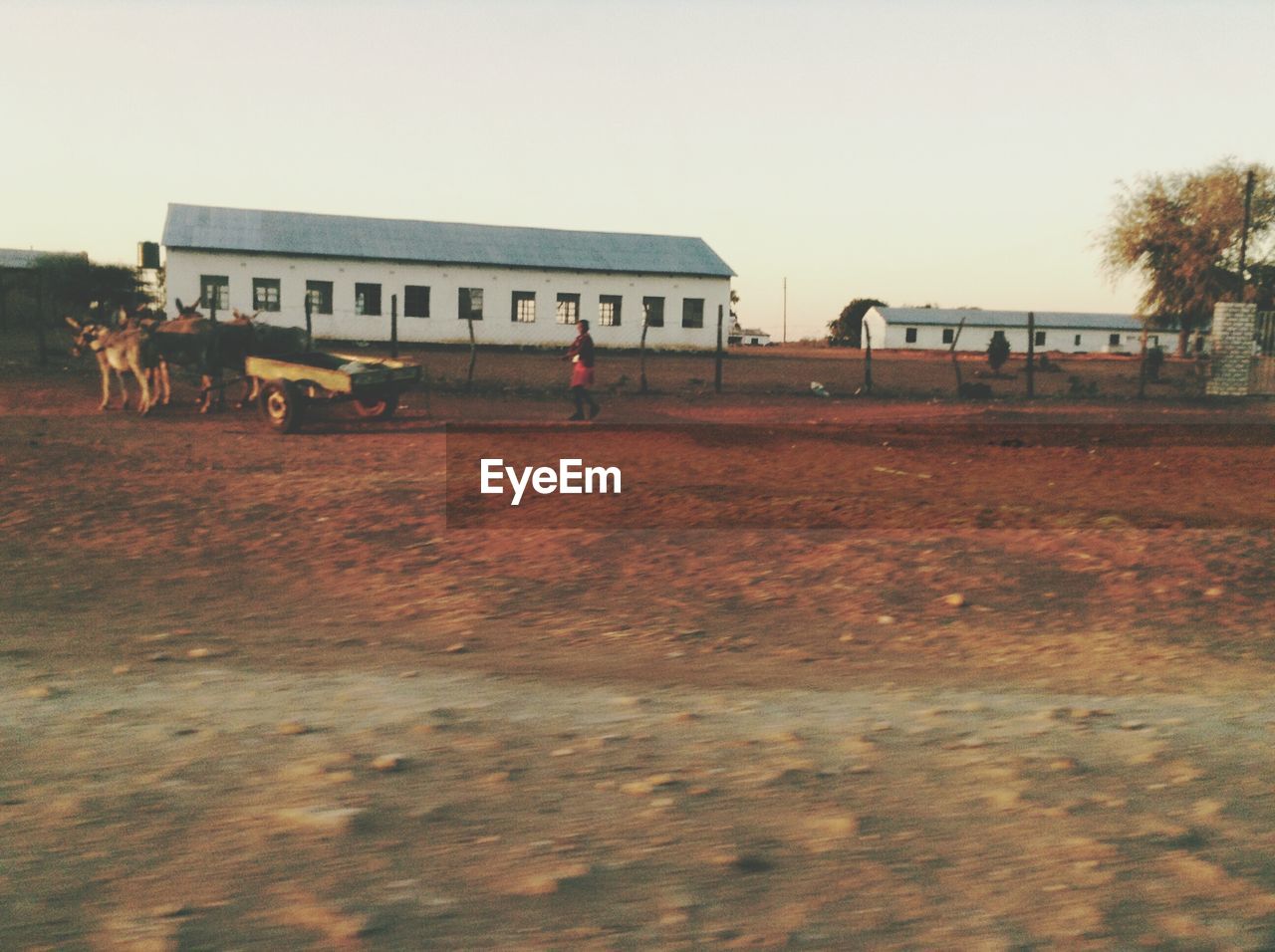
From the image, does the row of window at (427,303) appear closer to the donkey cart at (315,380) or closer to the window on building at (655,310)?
the window on building at (655,310)

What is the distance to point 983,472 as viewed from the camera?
11617 mm

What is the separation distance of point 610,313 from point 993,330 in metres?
45.4

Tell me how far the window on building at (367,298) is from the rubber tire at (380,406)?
1000 inches

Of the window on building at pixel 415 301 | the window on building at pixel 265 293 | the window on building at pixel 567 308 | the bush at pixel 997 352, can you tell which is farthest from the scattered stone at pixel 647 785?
the window on building at pixel 567 308

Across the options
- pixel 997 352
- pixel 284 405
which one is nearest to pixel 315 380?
pixel 284 405

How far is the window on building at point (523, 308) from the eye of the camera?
42391mm

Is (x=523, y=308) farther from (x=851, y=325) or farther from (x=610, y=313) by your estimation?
(x=851, y=325)

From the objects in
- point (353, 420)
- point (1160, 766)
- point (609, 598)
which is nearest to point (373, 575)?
point (609, 598)

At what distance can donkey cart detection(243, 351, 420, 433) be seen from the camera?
14523mm

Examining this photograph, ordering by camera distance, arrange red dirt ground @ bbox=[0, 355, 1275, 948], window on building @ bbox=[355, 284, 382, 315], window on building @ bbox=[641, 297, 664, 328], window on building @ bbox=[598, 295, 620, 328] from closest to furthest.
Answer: red dirt ground @ bbox=[0, 355, 1275, 948] < window on building @ bbox=[355, 284, 382, 315] < window on building @ bbox=[598, 295, 620, 328] < window on building @ bbox=[641, 297, 664, 328]

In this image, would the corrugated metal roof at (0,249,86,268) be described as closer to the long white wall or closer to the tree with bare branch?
the long white wall

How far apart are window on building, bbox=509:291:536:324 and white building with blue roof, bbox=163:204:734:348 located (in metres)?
0.04

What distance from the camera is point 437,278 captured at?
1638 inches

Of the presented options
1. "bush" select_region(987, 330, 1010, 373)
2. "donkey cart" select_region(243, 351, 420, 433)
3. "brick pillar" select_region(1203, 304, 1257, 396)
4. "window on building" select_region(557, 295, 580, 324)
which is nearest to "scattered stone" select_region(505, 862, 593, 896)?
"donkey cart" select_region(243, 351, 420, 433)
